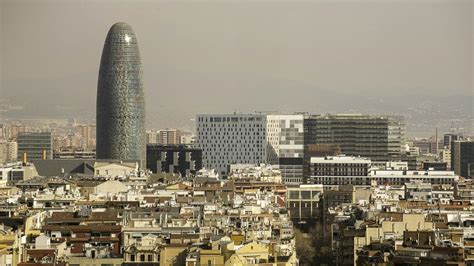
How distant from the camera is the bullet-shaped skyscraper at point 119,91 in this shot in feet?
555

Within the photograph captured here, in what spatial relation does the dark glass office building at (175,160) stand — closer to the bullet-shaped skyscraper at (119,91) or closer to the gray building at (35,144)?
the bullet-shaped skyscraper at (119,91)

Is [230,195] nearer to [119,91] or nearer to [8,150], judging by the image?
[119,91]

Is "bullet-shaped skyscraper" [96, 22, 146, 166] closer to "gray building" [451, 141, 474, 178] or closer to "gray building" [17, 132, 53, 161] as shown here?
"gray building" [17, 132, 53, 161]

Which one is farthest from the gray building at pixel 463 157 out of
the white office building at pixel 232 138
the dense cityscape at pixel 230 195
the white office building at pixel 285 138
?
the white office building at pixel 232 138

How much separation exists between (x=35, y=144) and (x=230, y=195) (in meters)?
83.6

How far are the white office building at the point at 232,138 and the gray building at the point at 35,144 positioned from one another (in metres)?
14.1

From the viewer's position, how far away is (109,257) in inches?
2165

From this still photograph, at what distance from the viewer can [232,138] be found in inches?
6521

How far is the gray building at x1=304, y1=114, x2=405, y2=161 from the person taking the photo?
162 m

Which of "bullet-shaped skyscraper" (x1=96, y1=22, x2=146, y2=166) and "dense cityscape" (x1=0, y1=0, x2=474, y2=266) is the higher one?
"bullet-shaped skyscraper" (x1=96, y1=22, x2=146, y2=166)

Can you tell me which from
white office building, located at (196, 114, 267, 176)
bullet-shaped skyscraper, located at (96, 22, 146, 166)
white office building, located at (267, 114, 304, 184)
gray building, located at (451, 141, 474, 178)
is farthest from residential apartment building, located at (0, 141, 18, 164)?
gray building, located at (451, 141, 474, 178)

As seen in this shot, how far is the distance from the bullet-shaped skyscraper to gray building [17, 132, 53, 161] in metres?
5.77

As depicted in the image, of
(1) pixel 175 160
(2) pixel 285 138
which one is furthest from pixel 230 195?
(2) pixel 285 138

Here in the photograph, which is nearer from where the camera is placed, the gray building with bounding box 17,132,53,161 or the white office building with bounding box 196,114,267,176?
the white office building with bounding box 196,114,267,176
